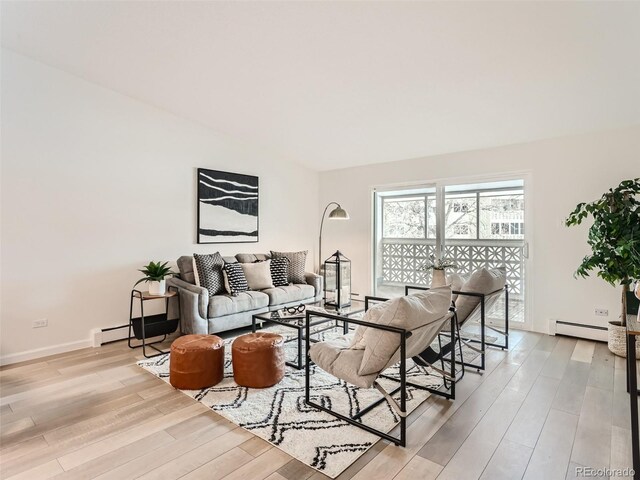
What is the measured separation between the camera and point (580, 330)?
4023 mm

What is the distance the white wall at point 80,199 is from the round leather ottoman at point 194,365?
176cm

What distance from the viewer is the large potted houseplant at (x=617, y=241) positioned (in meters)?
2.98

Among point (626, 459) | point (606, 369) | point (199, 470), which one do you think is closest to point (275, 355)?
point (199, 470)

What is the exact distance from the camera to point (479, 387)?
111 inches

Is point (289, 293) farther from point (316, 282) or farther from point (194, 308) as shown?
point (194, 308)

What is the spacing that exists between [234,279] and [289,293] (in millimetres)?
834

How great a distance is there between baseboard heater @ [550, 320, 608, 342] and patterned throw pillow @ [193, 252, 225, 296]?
13.4ft

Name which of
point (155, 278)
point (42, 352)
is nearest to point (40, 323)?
point (42, 352)

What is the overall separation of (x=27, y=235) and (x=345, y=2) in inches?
142

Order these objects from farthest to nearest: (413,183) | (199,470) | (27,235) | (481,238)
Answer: (413,183) → (481,238) → (27,235) → (199,470)

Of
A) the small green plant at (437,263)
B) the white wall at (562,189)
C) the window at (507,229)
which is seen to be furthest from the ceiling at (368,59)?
the small green plant at (437,263)

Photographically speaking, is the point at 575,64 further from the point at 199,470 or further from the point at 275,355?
the point at 199,470

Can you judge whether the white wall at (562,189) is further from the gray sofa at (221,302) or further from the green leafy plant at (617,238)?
the gray sofa at (221,302)

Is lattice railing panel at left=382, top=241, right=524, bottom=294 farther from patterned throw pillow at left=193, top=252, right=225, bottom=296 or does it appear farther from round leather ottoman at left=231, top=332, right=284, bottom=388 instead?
round leather ottoman at left=231, top=332, right=284, bottom=388
